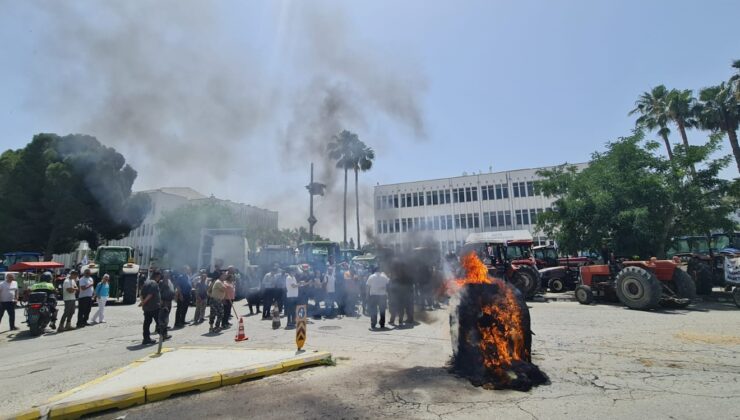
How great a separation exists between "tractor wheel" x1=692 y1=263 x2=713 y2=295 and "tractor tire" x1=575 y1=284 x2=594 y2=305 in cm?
427

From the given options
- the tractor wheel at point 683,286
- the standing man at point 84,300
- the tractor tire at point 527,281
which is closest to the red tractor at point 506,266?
the tractor tire at point 527,281

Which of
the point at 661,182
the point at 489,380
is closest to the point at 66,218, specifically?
the point at 489,380

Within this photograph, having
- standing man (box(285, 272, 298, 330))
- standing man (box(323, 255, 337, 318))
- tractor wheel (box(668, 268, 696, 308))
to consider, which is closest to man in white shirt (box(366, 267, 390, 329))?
standing man (box(285, 272, 298, 330))

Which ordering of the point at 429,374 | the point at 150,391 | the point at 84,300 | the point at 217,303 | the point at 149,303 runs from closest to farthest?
the point at 150,391 → the point at 429,374 → the point at 149,303 → the point at 217,303 → the point at 84,300

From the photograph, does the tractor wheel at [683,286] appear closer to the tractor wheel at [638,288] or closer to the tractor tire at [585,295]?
the tractor wheel at [638,288]

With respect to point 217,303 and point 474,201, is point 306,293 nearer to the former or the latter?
point 217,303

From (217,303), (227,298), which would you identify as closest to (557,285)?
(227,298)

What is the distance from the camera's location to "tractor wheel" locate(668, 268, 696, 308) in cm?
1179

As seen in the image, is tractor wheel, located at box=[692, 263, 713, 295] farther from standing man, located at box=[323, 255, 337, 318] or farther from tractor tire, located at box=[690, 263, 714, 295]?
standing man, located at box=[323, 255, 337, 318]

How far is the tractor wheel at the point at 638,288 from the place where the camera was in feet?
37.1

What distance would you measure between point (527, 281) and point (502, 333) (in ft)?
34.3

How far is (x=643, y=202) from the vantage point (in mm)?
14531

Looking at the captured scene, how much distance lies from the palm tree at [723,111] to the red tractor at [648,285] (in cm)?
1919

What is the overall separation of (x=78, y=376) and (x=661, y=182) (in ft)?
63.3
